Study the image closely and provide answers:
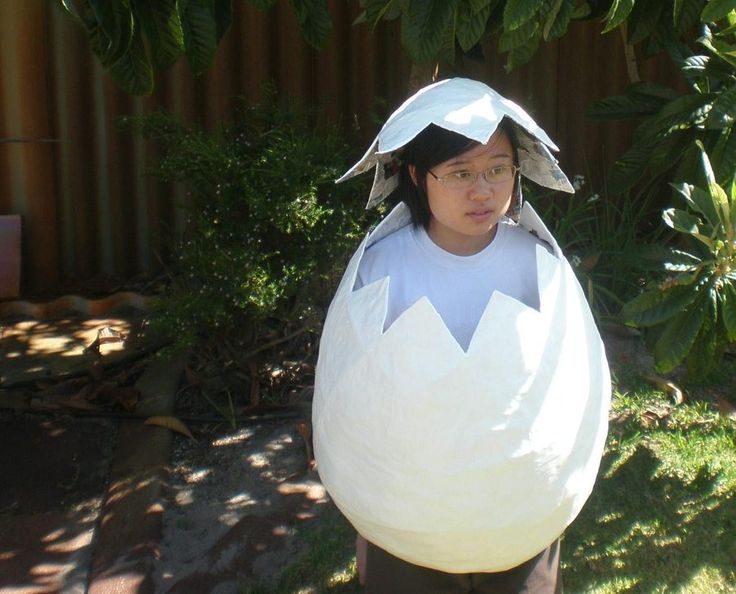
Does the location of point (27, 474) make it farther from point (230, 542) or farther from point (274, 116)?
point (274, 116)

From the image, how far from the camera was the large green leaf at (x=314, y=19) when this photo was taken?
343 cm

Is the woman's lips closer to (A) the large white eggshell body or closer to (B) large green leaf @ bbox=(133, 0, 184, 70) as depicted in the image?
(A) the large white eggshell body

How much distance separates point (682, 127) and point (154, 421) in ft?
8.60

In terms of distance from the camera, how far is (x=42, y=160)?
19.6 ft

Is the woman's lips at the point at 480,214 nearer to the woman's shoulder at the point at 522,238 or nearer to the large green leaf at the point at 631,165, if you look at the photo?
the woman's shoulder at the point at 522,238

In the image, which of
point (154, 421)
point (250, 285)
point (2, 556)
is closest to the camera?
point (2, 556)

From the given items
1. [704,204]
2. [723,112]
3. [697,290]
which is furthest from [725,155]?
[697,290]

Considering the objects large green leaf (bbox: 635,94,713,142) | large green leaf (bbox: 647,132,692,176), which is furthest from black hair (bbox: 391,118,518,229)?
large green leaf (bbox: 647,132,692,176)

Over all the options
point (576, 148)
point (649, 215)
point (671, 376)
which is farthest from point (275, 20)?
point (671, 376)

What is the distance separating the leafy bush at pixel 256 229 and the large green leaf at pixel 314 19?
68 cm

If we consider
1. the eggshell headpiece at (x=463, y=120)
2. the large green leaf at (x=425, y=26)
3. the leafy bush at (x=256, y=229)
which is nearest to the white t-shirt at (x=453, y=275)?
the eggshell headpiece at (x=463, y=120)

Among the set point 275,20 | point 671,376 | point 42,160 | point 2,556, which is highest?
point 275,20

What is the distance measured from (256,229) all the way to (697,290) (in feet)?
5.74

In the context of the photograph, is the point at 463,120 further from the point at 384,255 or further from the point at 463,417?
the point at 463,417
